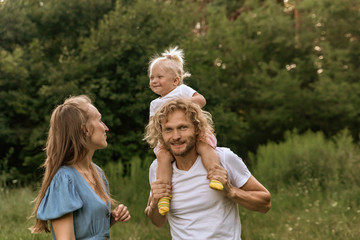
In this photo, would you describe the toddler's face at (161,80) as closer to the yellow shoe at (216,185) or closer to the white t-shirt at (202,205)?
Answer: the white t-shirt at (202,205)

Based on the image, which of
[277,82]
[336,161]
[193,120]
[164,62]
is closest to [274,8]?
[277,82]

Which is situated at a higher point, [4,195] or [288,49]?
[288,49]

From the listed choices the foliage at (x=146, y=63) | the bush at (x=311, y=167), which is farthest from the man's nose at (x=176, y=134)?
the foliage at (x=146, y=63)

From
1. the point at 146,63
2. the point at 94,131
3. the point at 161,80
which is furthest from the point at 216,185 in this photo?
the point at 146,63

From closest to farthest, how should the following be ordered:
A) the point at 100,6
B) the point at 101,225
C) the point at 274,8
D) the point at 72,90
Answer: the point at 101,225, the point at 72,90, the point at 100,6, the point at 274,8

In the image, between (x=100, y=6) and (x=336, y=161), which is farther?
(x=100, y=6)

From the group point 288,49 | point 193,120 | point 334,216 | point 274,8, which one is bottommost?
point 334,216

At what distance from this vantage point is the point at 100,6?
13273 mm

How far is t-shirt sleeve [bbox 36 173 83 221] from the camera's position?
2611 millimetres

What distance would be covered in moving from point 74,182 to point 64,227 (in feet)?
0.87

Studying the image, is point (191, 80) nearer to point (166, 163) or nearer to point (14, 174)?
point (14, 174)

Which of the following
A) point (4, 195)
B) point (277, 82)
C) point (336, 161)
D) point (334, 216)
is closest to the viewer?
point (334, 216)

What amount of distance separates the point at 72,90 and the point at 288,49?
31.7 ft

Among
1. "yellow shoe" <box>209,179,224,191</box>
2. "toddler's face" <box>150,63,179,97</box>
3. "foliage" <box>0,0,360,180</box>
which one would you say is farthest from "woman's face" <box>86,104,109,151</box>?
"foliage" <box>0,0,360,180</box>
